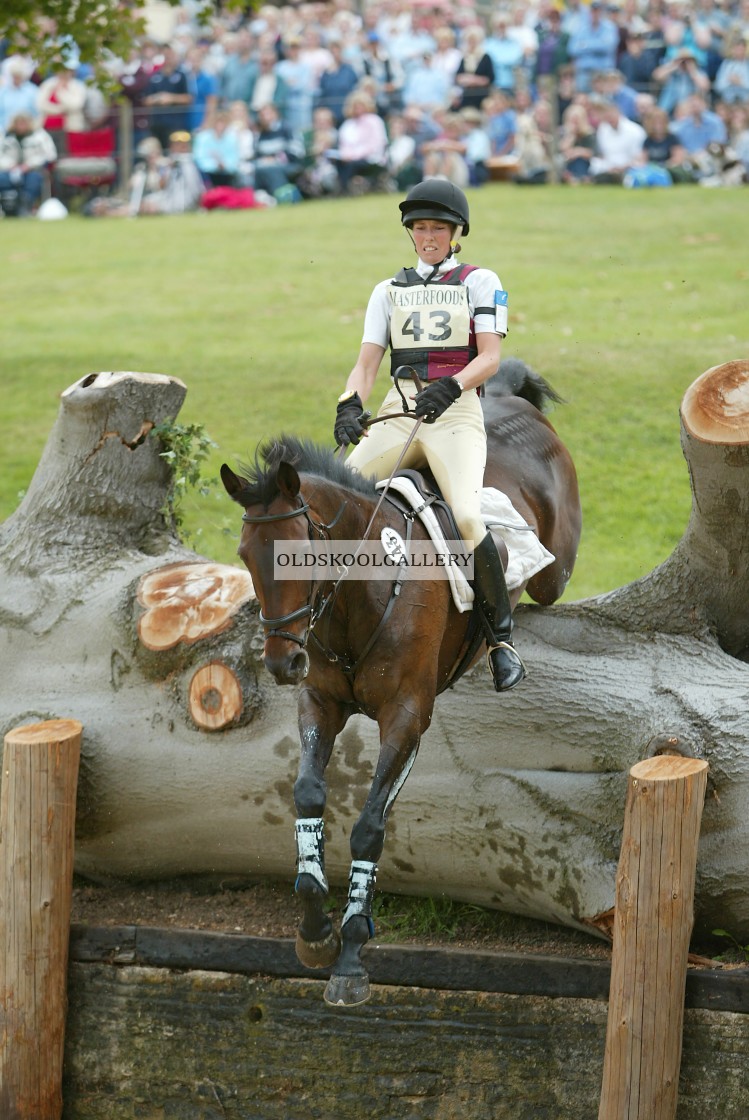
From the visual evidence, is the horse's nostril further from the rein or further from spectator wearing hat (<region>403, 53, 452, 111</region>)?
spectator wearing hat (<region>403, 53, 452, 111</region>)

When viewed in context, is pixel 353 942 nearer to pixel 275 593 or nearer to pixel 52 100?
pixel 275 593

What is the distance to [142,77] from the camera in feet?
75.3

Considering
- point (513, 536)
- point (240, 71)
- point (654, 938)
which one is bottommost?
point (654, 938)

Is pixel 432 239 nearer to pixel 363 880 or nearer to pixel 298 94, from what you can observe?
pixel 363 880

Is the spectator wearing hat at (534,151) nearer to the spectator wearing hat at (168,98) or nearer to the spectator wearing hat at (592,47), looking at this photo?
the spectator wearing hat at (592,47)

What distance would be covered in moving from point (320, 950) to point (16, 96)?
20.7m

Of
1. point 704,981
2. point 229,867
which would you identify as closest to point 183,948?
point 229,867

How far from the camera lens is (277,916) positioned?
6387 mm

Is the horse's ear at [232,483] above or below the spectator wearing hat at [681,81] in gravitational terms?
below

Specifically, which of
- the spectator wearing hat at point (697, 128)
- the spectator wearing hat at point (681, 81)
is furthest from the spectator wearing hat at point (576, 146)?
the spectator wearing hat at point (697, 128)

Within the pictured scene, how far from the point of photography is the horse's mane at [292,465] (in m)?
4.48

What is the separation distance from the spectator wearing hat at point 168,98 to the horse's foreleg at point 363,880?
19.7m

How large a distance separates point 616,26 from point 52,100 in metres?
9.10

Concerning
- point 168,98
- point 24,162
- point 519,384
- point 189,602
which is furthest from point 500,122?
point 189,602
